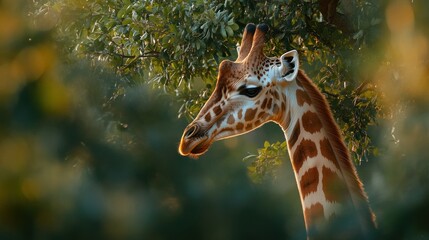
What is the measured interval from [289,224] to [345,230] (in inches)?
3.1

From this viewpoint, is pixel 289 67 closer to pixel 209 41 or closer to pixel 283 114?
pixel 283 114

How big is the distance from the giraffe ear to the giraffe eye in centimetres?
16

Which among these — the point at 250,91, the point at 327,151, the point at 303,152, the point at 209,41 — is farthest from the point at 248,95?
the point at 209,41

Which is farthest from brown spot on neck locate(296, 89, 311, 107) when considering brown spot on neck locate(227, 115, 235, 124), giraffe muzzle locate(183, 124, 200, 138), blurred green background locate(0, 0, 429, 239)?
blurred green background locate(0, 0, 429, 239)

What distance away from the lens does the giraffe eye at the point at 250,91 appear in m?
5.95

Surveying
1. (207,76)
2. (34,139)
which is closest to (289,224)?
(34,139)

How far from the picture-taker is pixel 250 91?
5.97 m

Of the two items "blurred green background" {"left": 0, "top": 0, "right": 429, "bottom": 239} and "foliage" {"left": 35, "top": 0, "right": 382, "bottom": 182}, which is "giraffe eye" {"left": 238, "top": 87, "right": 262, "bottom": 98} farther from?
"blurred green background" {"left": 0, "top": 0, "right": 429, "bottom": 239}

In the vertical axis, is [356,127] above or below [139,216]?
below

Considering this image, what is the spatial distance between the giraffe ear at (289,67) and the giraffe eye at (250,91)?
0.52ft

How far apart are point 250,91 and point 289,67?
285 mm

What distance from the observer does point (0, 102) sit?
1.05 meters

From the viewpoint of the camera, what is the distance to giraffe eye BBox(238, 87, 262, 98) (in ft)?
19.5

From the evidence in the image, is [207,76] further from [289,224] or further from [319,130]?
[289,224]
